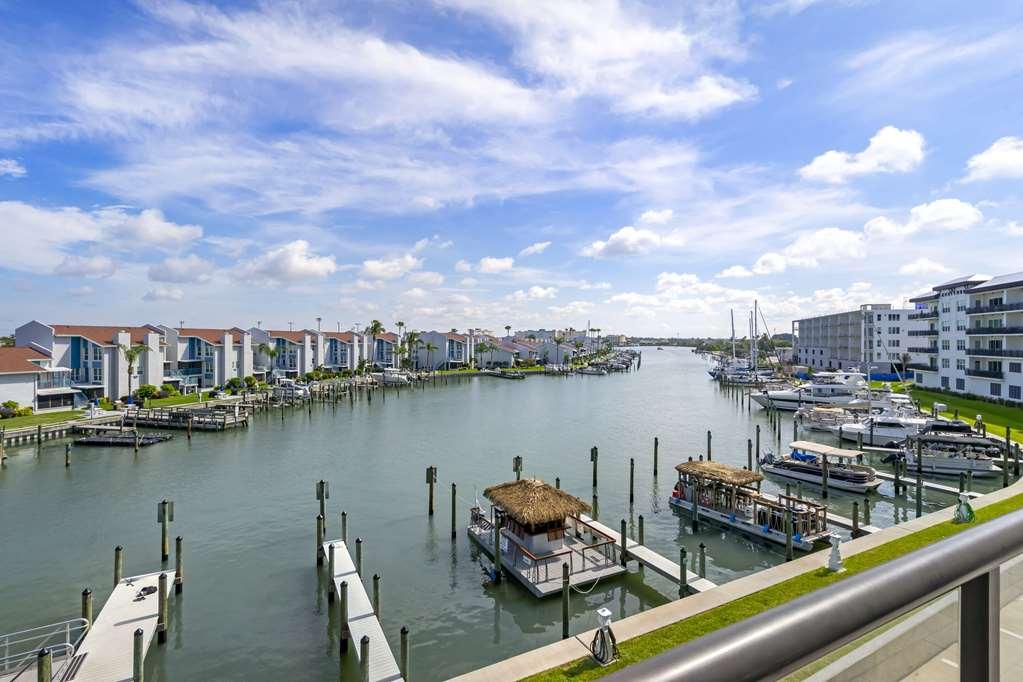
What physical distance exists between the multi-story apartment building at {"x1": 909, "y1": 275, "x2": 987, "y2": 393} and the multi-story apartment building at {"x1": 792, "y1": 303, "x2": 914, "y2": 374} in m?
5.23

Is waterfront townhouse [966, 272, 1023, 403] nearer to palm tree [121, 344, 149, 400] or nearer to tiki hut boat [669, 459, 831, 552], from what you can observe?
tiki hut boat [669, 459, 831, 552]

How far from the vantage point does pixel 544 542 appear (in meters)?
21.6

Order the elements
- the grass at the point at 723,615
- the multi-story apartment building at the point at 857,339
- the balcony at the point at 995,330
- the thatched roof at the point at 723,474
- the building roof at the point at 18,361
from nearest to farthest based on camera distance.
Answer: the grass at the point at 723,615, the thatched roof at the point at 723,474, the balcony at the point at 995,330, the building roof at the point at 18,361, the multi-story apartment building at the point at 857,339

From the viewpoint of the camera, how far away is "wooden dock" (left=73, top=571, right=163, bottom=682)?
47.4 feet

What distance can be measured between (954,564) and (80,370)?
80.0 m

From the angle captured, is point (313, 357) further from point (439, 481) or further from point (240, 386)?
point (439, 481)

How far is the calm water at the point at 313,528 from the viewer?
57.0 feet

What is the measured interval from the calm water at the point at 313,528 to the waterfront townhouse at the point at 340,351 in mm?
52820

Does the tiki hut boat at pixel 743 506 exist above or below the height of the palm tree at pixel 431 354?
below

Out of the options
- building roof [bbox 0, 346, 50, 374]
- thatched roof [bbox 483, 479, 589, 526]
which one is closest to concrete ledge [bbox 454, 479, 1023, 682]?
thatched roof [bbox 483, 479, 589, 526]

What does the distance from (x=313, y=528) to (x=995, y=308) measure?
64.8m

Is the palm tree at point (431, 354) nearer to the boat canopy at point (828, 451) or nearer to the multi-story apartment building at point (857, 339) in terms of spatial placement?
the multi-story apartment building at point (857, 339)

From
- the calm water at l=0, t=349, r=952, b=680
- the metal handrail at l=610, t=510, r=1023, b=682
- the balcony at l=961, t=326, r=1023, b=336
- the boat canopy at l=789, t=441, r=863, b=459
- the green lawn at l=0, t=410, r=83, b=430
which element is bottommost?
the calm water at l=0, t=349, r=952, b=680

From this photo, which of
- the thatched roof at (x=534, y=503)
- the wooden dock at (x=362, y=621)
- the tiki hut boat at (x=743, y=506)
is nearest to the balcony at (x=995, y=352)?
the tiki hut boat at (x=743, y=506)
